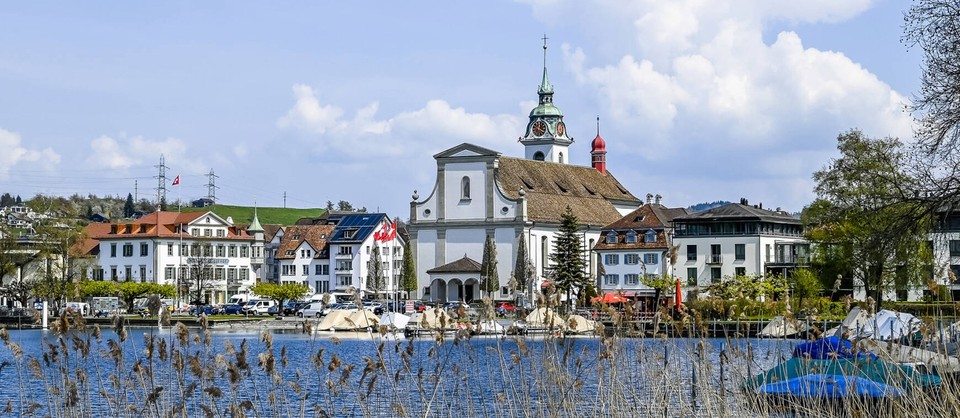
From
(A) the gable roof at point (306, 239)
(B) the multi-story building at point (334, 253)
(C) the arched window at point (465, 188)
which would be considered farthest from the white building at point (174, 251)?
(C) the arched window at point (465, 188)

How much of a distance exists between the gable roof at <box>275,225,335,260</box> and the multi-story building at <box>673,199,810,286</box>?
3900 centimetres

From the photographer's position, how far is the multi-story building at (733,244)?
3268 inches

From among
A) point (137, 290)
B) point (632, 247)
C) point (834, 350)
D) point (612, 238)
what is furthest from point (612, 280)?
point (834, 350)

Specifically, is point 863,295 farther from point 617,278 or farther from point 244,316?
point 244,316

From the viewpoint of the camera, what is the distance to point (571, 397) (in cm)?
1313

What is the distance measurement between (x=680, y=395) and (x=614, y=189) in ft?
348

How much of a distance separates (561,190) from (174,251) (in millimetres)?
29402

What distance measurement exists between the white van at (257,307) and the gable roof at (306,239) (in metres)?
19.0

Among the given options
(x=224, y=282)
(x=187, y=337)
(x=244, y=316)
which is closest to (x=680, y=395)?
(x=187, y=337)

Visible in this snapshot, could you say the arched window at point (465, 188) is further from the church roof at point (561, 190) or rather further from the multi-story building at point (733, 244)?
the multi-story building at point (733, 244)

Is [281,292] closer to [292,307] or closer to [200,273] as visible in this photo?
[292,307]

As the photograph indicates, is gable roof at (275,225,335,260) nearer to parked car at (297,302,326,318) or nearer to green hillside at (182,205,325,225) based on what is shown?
parked car at (297,302,326,318)

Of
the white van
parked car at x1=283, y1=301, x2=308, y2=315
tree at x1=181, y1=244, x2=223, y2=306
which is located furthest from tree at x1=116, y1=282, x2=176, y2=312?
parked car at x1=283, y1=301, x2=308, y2=315

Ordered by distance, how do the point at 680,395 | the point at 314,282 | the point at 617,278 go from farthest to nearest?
the point at 314,282 < the point at 617,278 < the point at 680,395
